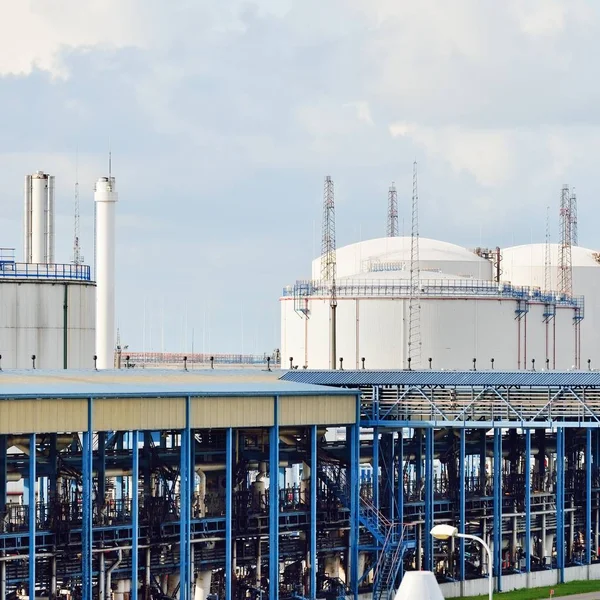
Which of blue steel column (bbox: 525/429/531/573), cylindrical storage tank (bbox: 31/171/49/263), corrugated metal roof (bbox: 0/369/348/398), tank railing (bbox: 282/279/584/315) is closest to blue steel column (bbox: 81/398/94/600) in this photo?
corrugated metal roof (bbox: 0/369/348/398)

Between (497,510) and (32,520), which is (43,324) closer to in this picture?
(497,510)

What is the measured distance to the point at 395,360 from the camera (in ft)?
329

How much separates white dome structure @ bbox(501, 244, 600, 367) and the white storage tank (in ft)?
153

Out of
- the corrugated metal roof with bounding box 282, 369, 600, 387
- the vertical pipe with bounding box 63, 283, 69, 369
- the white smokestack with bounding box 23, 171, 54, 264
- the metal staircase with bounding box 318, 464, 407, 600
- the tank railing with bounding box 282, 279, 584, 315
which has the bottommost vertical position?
the metal staircase with bounding box 318, 464, 407, 600

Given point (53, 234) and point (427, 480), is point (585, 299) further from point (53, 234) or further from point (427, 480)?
point (427, 480)

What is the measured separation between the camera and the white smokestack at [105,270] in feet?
324

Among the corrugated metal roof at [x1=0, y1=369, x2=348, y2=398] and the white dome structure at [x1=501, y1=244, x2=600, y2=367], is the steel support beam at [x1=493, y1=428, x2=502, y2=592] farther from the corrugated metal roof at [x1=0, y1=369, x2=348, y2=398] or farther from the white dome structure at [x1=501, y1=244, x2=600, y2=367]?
the white dome structure at [x1=501, y1=244, x2=600, y2=367]

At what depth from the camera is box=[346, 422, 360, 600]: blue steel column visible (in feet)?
208

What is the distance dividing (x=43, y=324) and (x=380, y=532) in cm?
1962

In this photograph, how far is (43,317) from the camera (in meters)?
76.1

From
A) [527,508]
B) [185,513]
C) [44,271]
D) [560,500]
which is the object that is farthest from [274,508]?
[44,271]

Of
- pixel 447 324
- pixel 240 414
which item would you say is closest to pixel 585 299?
pixel 447 324

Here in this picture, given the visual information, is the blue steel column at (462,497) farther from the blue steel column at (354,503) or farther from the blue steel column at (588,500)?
the blue steel column at (354,503)

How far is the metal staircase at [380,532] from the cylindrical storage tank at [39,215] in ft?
87.9
